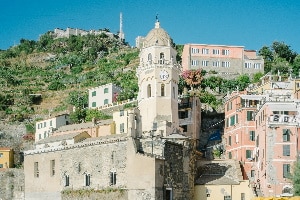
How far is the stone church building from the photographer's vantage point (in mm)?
55875

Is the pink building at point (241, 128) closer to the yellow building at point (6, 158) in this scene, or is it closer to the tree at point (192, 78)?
the tree at point (192, 78)

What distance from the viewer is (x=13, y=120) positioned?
319ft

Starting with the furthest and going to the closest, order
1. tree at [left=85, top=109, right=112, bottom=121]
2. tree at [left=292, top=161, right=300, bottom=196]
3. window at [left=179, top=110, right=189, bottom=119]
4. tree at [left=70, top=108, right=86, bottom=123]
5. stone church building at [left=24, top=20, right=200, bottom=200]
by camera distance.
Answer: tree at [left=70, top=108, right=86, bottom=123] < tree at [left=85, top=109, right=112, bottom=121] < window at [left=179, top=110, right=189, bottom=119] < stone church building at [left=24, top=20, right=200, bottom=200] < tree at [left=292, top=161, right=300, bottom=196]

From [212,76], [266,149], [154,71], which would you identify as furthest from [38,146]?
[212,76]

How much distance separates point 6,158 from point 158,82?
24.6m

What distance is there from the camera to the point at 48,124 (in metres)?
88.4

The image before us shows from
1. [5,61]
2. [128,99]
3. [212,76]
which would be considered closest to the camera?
[128,99]

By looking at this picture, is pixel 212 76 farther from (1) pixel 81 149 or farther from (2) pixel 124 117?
(1) pixel 81 149

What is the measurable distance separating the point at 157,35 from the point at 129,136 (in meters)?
18.2

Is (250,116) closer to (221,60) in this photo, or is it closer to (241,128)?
(241,128)

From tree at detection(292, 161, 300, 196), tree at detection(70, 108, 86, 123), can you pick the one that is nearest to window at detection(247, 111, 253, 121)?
tree at detection(292, 161, 300, 196)

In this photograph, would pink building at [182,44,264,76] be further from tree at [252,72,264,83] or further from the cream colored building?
the cream colored building

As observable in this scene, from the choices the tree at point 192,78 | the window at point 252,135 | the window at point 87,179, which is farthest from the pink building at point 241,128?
the tree at point 192,78

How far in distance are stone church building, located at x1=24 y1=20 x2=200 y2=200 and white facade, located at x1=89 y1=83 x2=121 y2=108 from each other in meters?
21.5
